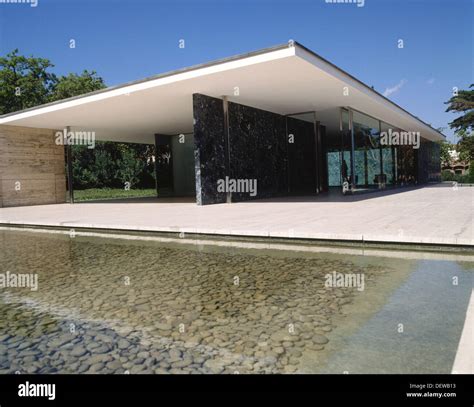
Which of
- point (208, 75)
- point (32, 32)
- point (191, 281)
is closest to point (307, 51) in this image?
point (208, 75)

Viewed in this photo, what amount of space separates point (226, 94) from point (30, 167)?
1042 cm

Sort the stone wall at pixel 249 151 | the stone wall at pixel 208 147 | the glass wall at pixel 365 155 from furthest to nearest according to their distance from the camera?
the glass wall at pixel 365 155 < the stone wall at pixel 249 151 < the stone wall at pixel 208 147

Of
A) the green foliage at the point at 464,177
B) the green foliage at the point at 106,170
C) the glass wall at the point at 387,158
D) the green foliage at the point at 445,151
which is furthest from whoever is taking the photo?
the green foliage at the point at 445,151

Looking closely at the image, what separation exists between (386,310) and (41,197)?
712 inches

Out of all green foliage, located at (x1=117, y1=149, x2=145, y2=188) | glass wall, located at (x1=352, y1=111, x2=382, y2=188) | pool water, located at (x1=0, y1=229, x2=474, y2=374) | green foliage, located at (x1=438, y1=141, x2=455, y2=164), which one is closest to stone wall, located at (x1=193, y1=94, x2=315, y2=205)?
glass wall, located at (x1=352, y1=111, x2=382, y2=188)

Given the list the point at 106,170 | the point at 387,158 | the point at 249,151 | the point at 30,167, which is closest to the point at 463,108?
the point at 387,158

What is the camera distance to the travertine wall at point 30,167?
1594cm

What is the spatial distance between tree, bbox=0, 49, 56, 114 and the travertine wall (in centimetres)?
1497

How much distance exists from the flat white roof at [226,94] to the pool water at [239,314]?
219 inches

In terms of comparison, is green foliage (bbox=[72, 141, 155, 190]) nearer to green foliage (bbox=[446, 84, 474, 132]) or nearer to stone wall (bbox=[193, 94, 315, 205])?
stone wall (bbox=[193, 94, 315, 205])

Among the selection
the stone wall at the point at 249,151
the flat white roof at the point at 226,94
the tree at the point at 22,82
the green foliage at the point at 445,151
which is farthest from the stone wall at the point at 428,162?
the tree at the point at 22,82

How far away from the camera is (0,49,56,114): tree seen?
1162 inches

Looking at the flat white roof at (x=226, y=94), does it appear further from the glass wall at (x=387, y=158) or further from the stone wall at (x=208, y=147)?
the glass wall at (x=387, y=158)

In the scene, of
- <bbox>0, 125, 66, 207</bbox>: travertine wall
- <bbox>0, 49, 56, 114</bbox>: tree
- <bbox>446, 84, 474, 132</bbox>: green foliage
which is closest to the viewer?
<bbox>0, 125, 66, 207</bbox>: travertine wall
